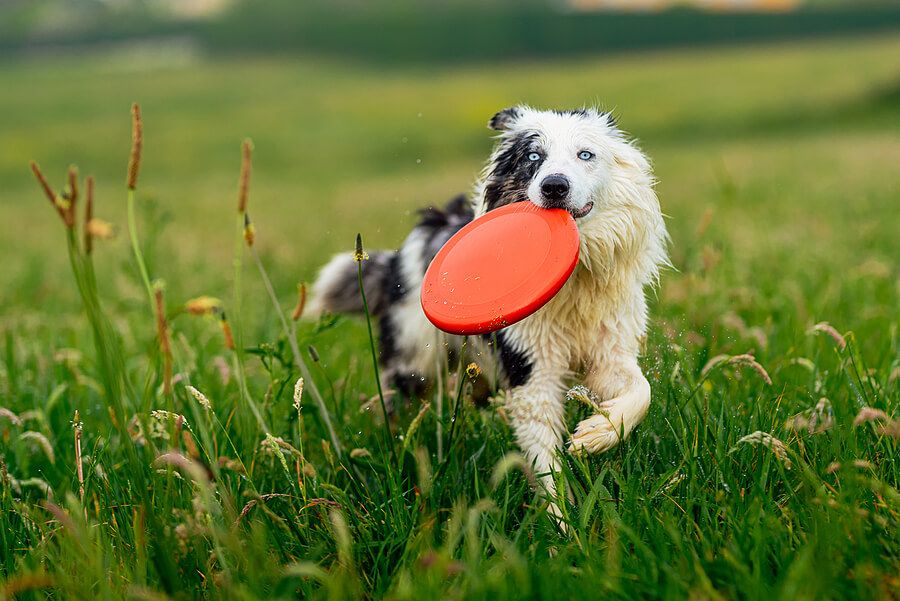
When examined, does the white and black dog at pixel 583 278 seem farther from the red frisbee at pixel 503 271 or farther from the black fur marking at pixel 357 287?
the black fur marking at pixel 357 287

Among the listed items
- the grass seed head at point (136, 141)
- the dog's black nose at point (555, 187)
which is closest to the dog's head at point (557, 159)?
the dog's black nose at point (555, 187)

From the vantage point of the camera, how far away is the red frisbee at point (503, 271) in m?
2.12

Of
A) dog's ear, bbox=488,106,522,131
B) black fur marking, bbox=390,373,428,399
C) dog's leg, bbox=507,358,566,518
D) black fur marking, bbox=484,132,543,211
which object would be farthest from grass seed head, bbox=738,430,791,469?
black fur marking, bbox=390,373,428,399

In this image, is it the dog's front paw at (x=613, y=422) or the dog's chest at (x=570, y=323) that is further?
the dog's chest at (x=570, y=323)

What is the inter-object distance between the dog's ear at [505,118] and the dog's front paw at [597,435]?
0.93 m

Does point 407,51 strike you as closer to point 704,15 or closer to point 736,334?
point 704,15

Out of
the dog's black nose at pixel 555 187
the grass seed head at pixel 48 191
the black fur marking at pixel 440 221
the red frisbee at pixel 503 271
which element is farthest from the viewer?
the black fur marking at pixel 440 221

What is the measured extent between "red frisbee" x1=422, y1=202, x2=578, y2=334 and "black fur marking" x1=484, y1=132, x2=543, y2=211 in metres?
0.12

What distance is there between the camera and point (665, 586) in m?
1.87

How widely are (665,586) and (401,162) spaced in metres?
18.2

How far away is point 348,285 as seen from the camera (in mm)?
3797

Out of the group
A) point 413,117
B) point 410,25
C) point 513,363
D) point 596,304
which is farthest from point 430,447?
point 410,25

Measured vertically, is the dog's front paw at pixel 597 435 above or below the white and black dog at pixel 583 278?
below

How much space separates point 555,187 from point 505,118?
0.46 m
